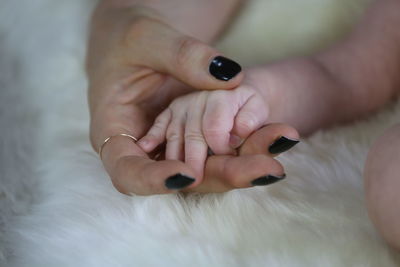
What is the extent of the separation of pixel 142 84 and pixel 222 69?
0.11m

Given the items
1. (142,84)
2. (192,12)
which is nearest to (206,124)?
(142,84)

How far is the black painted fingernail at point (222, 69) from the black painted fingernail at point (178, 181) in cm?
11

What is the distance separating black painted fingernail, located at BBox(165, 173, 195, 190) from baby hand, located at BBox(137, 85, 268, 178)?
1.5 inches

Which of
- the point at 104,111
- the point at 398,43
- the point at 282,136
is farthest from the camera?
the point at 398,43

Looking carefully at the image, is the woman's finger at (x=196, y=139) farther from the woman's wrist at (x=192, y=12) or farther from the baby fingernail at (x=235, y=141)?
the woman's wrist at (x=192, y=12)

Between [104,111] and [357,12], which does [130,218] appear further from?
[357,12]

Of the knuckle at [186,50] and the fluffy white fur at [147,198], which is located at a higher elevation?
the knuckle at [186,50]

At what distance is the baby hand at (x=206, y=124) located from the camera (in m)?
0.52

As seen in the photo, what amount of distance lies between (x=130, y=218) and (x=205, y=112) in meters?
0.12

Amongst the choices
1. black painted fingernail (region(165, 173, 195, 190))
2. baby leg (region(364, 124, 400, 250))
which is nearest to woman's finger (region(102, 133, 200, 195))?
black painted fingernail (region(165, 173, 195, 190))

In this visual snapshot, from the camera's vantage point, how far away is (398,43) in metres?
0.74

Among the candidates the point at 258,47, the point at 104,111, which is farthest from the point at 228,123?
the point at 258,47

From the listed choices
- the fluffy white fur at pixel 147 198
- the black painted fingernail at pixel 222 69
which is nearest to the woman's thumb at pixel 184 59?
the black painted fingernail at pixel 222 69

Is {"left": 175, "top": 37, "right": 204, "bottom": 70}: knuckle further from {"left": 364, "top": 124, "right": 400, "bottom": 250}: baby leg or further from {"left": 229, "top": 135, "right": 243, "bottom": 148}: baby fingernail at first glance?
{"left": 364, "top": 124, "right": 400, "bottom": 250}: baby leg
